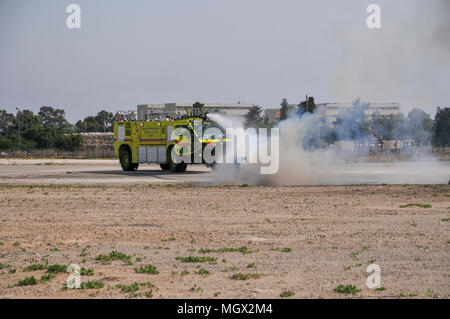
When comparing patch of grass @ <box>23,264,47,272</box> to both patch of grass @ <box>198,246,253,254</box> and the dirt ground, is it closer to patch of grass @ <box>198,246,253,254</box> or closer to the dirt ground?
the dirt ground

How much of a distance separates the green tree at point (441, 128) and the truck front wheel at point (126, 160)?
18419mm

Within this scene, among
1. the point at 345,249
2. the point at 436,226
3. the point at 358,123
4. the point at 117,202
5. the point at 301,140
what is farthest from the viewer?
A: the point at 358,123

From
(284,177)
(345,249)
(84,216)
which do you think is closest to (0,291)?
(345,249)

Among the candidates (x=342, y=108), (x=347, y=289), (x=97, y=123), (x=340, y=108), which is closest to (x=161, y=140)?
(x=340, y=108)

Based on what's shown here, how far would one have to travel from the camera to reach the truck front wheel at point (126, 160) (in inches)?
1452

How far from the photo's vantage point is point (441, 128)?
39625mm

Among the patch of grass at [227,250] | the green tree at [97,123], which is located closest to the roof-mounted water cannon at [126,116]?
the patch of grass at [227,250]

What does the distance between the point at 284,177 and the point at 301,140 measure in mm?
2609

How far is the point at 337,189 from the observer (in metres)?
23.0

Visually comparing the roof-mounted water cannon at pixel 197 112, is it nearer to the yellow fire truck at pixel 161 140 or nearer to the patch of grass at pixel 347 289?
the yellow fire truck at pixel 161 140

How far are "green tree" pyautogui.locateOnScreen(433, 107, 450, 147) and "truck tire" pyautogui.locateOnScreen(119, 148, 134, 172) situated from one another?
18440 mm

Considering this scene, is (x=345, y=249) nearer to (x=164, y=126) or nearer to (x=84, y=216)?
(x=84, y=216)

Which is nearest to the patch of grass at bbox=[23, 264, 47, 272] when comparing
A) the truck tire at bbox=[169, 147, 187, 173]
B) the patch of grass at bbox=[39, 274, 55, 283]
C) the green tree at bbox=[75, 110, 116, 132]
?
the patch of grass at bbox=[39, 274, 55, 283]

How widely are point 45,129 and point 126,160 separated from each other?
78206mm
